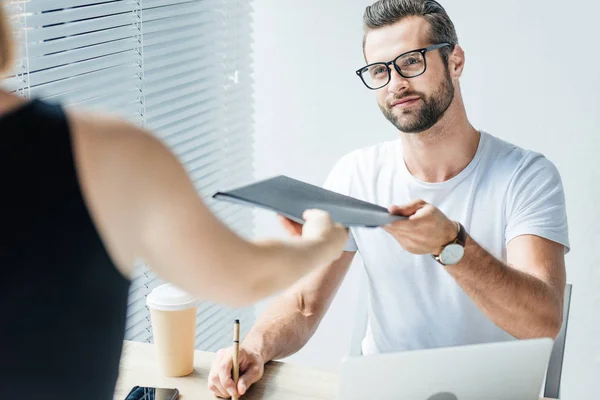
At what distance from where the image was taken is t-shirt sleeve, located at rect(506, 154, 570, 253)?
182cm

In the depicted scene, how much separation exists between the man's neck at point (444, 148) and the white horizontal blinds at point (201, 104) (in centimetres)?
86

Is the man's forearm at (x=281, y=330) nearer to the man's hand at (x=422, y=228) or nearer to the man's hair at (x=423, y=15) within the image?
the man's hand at (x=422, y=228)

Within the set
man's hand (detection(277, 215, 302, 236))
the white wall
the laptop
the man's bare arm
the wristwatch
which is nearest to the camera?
the laptop

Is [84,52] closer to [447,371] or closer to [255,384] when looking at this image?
[255,384]

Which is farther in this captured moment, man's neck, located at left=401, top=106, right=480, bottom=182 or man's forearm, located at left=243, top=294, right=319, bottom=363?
man's neck, located at left=401, top=106, right=480, bottom=182

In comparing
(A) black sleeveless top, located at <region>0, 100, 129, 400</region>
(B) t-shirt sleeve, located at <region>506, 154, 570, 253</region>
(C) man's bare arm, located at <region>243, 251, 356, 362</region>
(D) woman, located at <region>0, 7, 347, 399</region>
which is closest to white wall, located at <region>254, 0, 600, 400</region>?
(B) t-shirt sleeve, located at <region>506, 154, 570, 253</region>

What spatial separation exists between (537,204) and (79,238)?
1347 mm

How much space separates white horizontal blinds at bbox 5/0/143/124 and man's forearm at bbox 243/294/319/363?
74 centimetres

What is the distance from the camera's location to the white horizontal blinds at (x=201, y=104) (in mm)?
2406

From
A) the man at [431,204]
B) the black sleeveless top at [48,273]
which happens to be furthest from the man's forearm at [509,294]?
the black sleeveless top at [48,273]

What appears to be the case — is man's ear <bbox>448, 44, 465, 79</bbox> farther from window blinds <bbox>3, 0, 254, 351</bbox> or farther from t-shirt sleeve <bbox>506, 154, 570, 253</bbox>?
window blinds <bbox>3, 0, 254, 351</bbox>

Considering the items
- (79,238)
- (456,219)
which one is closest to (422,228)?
(456,219)

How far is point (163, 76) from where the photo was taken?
7.97 feet

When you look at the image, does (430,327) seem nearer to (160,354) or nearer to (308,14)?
(160,354)
